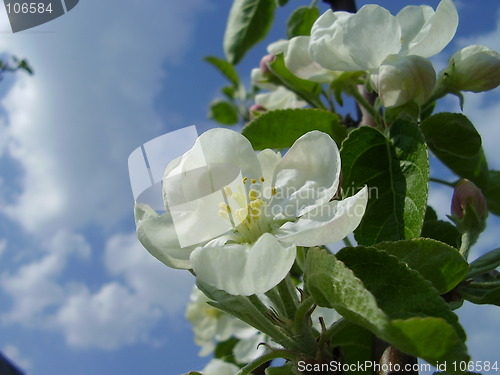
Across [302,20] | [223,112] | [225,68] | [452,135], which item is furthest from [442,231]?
[223,112]

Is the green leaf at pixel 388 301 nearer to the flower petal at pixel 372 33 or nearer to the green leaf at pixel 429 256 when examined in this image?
the green leaf at pixel 429 256

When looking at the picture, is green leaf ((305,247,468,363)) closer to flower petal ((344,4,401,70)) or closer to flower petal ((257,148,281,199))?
flower petal ((257,148,281,199))

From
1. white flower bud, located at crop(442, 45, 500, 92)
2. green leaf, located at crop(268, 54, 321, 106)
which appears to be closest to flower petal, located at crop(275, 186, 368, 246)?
white flower bud, located at crop(442, 45, 500, 92)

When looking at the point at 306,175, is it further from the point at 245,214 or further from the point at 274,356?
the point at 274,356

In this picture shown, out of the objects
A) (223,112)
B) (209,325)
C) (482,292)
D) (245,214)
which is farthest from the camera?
(223,112)

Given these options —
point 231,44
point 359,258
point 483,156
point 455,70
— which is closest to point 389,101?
point 455,70

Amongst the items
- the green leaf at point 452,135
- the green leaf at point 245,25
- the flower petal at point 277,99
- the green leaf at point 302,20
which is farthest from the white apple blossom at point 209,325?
the green leaf at point 452,135
